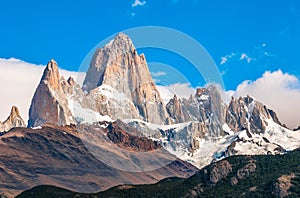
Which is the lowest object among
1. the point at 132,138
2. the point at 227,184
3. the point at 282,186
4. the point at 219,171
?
the point at 132,138

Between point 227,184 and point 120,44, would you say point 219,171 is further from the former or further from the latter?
point 120,44

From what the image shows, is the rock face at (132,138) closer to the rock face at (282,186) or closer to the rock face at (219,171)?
the rock face at (282,186)

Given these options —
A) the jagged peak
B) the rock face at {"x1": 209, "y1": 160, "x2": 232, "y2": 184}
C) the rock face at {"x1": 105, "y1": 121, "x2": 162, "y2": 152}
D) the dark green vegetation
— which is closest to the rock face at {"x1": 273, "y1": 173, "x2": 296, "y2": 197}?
the dark green vegetation

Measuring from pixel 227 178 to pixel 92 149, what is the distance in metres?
139

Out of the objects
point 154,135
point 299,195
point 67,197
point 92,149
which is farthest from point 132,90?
Result: point 67,197

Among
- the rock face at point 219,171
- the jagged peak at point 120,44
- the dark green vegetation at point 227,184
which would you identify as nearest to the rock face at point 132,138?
the jagged peak at point 120,44

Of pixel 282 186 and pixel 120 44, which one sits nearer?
pixel 120 44

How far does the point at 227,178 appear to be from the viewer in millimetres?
189250

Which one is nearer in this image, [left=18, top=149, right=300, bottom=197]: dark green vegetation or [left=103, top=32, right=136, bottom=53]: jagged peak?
[left=103, top=32, right=136, bottom=53]: jagged peak

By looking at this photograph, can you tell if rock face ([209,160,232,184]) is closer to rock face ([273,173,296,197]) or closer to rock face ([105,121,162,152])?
rock face ([273,173,296,197])

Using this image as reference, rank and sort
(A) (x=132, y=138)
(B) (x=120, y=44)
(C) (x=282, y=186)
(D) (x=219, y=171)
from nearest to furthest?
(B) (x=120, y=44) < (A) (x=132, y=138) < (C) (x=282, y=186) < (D) (x=219, y=171)

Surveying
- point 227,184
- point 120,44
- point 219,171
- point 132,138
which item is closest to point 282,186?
point 227,184

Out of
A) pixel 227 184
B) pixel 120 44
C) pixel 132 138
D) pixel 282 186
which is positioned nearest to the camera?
pixel 120 44

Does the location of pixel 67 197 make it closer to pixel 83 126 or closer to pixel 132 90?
pixel 83 126
